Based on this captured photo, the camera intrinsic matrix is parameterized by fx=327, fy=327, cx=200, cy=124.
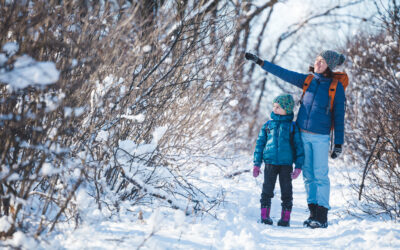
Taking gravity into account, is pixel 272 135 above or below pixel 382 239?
above

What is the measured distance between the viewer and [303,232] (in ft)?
8.51

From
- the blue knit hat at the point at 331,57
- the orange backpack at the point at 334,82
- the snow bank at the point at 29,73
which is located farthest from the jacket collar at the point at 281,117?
the snow bank at the point at 29,73

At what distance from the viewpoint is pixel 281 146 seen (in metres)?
2.98

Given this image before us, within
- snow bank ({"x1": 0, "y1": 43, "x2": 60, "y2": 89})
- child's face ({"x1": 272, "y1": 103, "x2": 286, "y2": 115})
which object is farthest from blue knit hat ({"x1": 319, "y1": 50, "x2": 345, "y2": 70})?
snow bank ({"x1": 0, "y1": 43, "x2": 60, "y2": 89})

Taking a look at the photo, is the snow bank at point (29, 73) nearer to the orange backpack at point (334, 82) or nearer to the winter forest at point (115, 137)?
the winter forest at point (115, 137)

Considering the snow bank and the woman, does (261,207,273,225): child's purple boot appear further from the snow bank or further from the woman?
the snow bank

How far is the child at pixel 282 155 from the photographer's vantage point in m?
2.95

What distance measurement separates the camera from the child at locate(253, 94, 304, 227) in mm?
2949

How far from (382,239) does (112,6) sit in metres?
2.37

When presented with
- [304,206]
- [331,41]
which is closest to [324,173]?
[304,206]

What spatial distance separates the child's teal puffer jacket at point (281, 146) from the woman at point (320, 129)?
0.08m

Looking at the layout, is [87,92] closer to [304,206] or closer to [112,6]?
[112,6]

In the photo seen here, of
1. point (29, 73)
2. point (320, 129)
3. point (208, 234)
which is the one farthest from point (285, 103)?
point (29, 73)

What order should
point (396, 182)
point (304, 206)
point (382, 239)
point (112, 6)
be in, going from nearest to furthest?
point (382, 239), point (112, 6), point (396, 182), point (304, 206)
